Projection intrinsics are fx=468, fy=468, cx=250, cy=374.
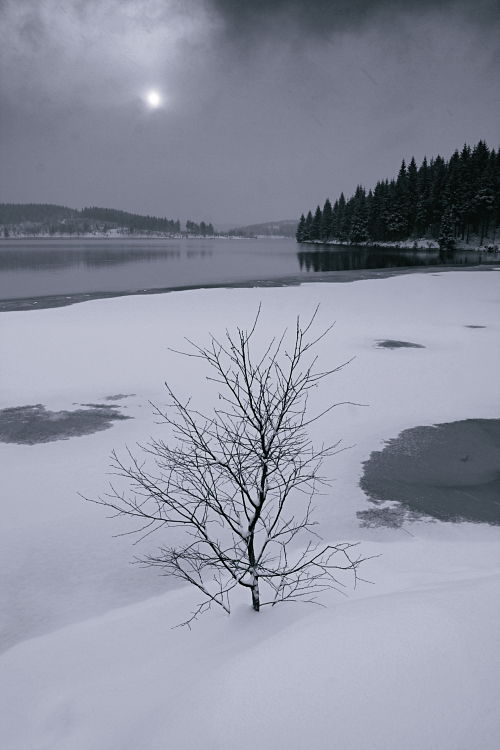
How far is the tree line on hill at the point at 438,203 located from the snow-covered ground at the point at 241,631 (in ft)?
240

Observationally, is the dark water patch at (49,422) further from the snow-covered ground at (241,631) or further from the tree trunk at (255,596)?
the tree trunk at (255,596)

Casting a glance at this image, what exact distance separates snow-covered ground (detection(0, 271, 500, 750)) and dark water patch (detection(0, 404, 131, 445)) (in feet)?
1.27

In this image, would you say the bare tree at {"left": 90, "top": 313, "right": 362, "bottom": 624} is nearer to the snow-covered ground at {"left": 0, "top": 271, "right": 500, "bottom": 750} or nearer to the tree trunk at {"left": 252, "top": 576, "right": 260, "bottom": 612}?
the tree trunk at {"left": 252, "top": 576, "right": 260, "bottom": 612}

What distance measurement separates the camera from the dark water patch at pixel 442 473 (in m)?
7.39

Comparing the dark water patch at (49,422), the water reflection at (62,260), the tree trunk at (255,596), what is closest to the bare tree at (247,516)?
the tree trunk at (255,596)

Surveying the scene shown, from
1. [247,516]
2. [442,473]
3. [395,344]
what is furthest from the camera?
[395,344]

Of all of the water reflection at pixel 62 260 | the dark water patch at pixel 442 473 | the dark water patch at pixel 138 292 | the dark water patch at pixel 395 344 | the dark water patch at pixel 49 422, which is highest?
the water reflection at pixel 62 260

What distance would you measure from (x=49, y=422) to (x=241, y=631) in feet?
26.4

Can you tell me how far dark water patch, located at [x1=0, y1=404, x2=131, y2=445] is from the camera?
33.4ft

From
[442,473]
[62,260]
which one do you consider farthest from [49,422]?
[62,260]

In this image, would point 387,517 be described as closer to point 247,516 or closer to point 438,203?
point 247,516

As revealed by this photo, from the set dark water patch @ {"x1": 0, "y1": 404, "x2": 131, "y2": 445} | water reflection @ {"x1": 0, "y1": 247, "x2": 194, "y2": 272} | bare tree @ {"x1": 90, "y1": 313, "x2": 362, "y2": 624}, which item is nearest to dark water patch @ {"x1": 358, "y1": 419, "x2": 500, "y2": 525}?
bare tree @ {"x1": 90, "y1": 313, "x2": 362, "y2": 624}

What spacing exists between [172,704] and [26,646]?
229 cm

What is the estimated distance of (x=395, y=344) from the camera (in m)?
17.8
